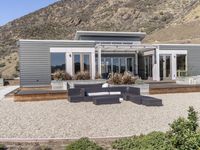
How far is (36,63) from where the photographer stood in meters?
23.3

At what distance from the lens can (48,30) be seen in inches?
2756

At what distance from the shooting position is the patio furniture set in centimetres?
1341

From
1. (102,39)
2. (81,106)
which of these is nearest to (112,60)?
(102,39)

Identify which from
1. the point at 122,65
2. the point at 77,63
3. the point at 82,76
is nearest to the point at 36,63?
the point at 77,63

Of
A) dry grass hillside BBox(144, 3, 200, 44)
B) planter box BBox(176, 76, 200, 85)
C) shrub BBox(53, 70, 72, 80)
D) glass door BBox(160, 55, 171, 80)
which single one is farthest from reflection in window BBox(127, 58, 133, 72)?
dry grass hillside BBox(144, 3, 200, 44)

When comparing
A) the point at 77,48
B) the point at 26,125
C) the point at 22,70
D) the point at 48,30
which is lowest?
the point at 26,125

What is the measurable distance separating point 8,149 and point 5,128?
102 inches

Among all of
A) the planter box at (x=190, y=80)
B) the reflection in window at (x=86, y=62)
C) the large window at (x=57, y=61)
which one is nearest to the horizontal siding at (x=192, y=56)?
the planter box at (x=190, y=80)

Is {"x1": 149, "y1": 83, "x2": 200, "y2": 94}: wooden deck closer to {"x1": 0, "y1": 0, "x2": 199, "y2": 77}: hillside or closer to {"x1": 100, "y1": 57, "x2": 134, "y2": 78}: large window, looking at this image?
{"x1": 100, "y1": 57, "x2": 134, "y2": 78}: large window

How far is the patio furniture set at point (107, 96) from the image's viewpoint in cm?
1341

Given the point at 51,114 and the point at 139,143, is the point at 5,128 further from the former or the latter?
the point at 139,143

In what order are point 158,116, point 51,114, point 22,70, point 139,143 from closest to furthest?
point 139,143 < point 158,116 < point 51,114 < point 22,70

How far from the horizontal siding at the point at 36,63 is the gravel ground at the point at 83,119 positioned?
871 cm

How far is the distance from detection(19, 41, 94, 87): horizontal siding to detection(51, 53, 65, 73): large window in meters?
0.31
